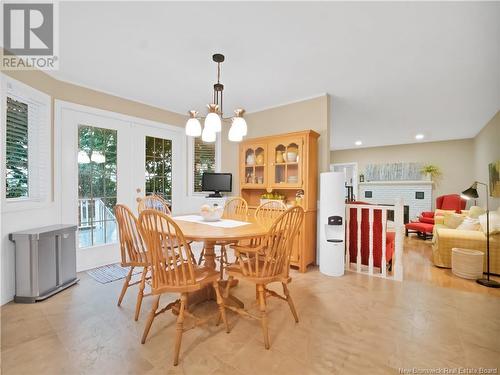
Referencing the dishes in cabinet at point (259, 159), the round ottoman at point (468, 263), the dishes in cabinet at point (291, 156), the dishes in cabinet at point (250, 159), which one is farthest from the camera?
the dishes in cabinet at point (250, 159)

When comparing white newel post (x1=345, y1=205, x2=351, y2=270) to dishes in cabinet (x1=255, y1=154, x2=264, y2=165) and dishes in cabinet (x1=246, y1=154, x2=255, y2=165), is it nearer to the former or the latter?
dishes in cabinet (x1=255, y1=154, x2=264, y2=165)

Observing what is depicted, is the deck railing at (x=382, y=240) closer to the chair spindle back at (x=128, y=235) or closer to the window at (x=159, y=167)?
the chair spindle back at (x=128, y=235)

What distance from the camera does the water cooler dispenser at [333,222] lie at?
10.0 feet

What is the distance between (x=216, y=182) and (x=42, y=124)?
7.76 ft

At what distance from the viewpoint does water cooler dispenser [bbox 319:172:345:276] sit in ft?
10.0

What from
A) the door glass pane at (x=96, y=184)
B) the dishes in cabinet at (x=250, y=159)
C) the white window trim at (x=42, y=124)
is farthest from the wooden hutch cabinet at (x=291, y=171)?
the white window trim at (x=42, y=124)

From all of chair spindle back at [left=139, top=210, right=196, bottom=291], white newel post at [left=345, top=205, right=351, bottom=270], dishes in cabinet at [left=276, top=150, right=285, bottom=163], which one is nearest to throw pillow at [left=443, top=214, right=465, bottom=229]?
white newel post at [left=345, top=205, right=351, bottom=270]

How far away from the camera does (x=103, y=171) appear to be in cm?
338

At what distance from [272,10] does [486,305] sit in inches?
128

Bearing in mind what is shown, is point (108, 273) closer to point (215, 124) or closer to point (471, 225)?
point (215, 124)

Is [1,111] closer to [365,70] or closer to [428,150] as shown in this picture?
[365,70]

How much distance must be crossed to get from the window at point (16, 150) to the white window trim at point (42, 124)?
7cm

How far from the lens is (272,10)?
179 cm

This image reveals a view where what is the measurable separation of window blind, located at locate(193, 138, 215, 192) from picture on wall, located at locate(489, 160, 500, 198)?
4635mm
